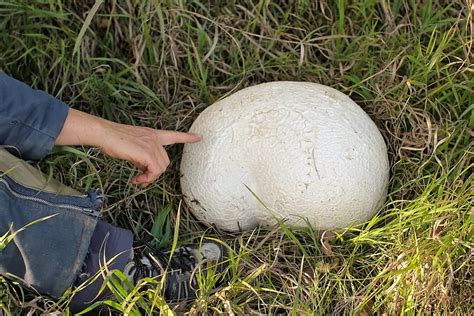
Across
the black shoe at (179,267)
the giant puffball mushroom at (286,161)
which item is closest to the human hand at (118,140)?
the giant puffball mushroom at (286,161)

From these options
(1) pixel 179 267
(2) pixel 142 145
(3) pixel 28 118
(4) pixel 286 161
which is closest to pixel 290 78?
(4) pixel 286 161

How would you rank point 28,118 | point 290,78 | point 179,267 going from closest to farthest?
1. point 28,118
2. point 179,267
3. point 290,78

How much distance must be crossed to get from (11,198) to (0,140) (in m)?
0.23

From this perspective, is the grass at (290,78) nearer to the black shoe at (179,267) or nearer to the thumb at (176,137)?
the black shoe at (179,267)

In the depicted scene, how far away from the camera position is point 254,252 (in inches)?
83.8

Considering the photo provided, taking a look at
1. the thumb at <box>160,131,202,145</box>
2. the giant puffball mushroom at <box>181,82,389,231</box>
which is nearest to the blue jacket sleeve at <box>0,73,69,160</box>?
the thumb at <box>160,131,202,145</box>

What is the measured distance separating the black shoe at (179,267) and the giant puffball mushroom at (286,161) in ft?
0.34

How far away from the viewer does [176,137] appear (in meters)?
2.18

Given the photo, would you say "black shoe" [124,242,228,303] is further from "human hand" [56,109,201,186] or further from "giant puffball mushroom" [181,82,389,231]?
"human hand" [56,109,201,186]

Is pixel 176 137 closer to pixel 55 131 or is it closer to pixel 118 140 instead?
pixel 118 140

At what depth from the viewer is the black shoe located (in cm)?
212

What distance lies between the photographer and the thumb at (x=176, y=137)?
2.18 m

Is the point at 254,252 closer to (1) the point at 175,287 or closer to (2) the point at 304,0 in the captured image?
(1) the point at 175,287

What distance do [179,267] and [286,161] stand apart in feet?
1.56
